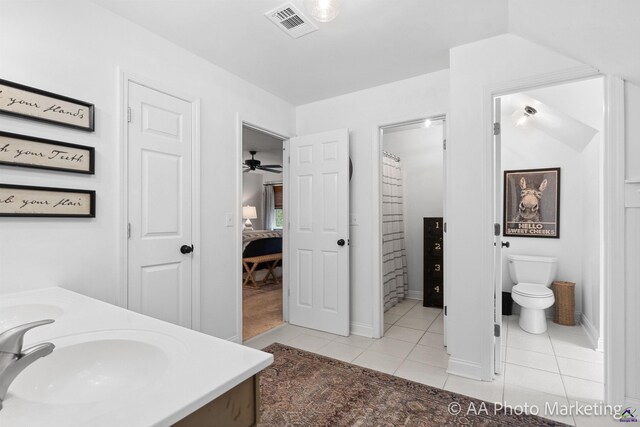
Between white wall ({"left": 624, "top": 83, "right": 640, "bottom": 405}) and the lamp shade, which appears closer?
white wall ({"left": 624, "top": 83, "right": 640, "bottom": 405})

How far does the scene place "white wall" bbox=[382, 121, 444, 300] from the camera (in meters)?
4.38

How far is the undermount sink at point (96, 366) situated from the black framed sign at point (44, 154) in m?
1.15

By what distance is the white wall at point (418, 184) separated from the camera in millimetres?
4375

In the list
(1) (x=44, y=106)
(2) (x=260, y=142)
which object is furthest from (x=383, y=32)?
(2) (x=260, y=142)

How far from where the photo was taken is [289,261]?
11.4ft

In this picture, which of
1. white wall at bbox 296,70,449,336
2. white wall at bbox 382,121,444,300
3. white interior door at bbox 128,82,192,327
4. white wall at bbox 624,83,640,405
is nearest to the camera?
white wall at bbox 624,83,640,405

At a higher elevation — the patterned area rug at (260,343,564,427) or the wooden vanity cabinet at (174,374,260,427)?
the wooden vanity cabinet at (174,374,260,427)

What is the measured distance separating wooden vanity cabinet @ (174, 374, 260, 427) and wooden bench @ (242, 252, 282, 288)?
445 centimetres

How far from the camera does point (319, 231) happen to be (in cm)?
326

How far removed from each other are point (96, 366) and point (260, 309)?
3192 mm

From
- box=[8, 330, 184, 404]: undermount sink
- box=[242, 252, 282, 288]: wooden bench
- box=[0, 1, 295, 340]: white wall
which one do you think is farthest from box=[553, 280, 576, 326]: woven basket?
box=[242, 252, 282, 288]: wooden bench

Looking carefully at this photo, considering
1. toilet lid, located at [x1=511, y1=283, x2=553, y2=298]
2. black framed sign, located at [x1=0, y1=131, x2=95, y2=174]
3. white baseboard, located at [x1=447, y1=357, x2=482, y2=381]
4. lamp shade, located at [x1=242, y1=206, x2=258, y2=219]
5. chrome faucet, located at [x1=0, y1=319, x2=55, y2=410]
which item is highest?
black framed sign, located at [x1=0, y1=131, x2=95, y2=174]

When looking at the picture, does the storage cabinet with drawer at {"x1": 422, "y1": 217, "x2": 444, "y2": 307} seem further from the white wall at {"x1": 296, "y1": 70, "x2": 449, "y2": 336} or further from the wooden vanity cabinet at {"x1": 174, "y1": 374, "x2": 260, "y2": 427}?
the wooden vanity cabinet at {"x1": 174, "y1": 374, "x2": 260, "y2": 427}

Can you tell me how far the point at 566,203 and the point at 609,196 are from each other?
6.21ft
